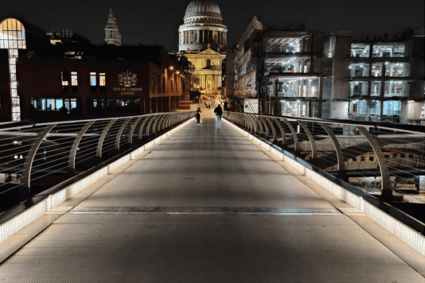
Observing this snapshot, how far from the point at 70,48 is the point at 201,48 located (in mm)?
100727

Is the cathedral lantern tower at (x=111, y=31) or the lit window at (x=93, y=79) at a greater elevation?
the cathedral lantern tower at (x=111, y=31)

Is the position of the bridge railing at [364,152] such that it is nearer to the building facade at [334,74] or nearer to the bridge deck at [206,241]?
the bridge deck at [206,241]

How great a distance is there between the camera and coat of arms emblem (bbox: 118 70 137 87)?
39000 mm

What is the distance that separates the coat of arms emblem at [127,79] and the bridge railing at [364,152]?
11.8 metres

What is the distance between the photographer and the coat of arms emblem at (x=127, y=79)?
39.0m

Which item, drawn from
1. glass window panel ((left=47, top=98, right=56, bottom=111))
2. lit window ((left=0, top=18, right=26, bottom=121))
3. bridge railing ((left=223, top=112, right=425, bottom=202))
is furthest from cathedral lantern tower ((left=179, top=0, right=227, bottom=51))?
glass window panel ((left=47, top=98, right=56, bottom=111))

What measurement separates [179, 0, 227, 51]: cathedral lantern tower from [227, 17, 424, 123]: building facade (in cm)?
8529

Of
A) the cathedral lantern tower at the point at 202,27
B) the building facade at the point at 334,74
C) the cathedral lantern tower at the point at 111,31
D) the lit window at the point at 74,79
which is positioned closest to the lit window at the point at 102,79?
the lit window at the point at 74,79

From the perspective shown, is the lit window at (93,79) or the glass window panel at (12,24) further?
the glass window panel at (12,24)

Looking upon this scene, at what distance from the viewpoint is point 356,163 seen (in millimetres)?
32844

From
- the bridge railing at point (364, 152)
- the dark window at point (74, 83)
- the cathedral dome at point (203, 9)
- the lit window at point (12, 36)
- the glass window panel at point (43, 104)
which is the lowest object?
the bridge railing at point (364, 152)

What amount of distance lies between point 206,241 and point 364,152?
15611mm

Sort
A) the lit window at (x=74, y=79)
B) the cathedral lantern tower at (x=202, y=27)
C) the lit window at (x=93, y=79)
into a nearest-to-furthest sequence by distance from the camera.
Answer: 1. the lit window at (x=74, y=79)
2. the lit window at (x=93, y=79)
3. the cathedral lantern tower at (x=202, y=27)

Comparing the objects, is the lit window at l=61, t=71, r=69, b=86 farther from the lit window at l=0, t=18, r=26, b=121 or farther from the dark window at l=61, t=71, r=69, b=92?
the lit window at l=0, t=18, r=26, b=121
